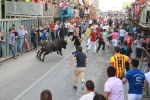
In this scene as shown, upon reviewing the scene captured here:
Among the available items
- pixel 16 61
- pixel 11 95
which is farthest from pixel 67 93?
pixel 16 61

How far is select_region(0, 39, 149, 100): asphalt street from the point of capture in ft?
36.0

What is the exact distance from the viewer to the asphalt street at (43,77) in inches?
432

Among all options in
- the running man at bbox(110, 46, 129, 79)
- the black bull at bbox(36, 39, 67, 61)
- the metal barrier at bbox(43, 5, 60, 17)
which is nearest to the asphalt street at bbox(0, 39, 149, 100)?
the black bull at bbox(36, 39, 67, 61)

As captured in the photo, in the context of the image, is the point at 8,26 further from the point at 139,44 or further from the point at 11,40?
the point at 139,44

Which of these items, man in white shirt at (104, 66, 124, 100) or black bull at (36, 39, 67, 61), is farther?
black bull at (36, 39, 67, 61)

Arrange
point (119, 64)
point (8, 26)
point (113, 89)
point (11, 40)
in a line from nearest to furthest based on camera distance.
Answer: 1. point (113, 89)
2. point (119, 64)
3. point (11, 40)
4. point (8, 26)

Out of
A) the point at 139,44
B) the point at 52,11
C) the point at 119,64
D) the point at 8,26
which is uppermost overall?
the point at 52,11

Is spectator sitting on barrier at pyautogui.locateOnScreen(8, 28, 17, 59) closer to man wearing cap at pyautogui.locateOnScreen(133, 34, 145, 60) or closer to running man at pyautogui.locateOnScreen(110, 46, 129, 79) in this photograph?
man wearing cap at pyautogui.locateOnScreen(133, 34, 145, 60)

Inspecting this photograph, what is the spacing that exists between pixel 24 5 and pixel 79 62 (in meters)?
16.8

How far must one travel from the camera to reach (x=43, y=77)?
13.6 metres

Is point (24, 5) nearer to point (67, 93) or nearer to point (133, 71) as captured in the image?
point (67, 93)

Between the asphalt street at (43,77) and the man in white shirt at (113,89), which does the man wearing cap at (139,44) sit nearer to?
the asphalt street at (43,77)

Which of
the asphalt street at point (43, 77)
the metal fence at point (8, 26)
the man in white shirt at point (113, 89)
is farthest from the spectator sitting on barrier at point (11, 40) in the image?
the man in white shirt at point (113, 89)

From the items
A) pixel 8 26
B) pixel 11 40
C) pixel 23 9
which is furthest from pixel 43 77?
pixel 23 9
